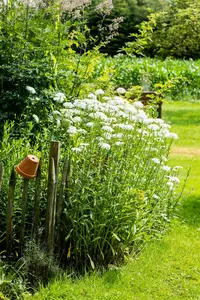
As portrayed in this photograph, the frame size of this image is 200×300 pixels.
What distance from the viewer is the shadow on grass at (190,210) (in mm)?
5598

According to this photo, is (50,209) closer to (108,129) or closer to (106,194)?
(106,194)

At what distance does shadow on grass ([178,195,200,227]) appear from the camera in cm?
560

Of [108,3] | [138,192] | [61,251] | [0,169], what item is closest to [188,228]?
[138,192]

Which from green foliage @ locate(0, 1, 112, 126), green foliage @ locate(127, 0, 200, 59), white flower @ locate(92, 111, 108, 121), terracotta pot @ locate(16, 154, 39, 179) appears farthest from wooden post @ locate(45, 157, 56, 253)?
green foliage @ locate(127, 0, 200, 59)

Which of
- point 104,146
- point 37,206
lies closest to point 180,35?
point 104,146

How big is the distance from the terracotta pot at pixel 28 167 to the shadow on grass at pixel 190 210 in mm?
2309

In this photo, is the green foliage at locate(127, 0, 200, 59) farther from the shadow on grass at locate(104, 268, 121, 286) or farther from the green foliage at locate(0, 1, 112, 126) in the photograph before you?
the shadow on grass at locate(104, 268, 121, 286)

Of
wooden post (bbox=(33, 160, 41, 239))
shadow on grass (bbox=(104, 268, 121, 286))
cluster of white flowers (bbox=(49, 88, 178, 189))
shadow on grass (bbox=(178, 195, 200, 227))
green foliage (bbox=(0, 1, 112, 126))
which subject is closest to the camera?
wooden post (bbox=(33, 160, 41, 239))

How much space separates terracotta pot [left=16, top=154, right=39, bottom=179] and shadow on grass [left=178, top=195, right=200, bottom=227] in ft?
7.58

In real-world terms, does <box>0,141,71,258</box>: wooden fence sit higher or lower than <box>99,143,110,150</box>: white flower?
lower

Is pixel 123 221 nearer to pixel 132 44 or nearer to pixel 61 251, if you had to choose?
pixel 61 251

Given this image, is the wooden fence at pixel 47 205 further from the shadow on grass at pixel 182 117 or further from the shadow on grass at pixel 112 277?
the shadow on grass at pixel 182 117

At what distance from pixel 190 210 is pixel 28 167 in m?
2.73

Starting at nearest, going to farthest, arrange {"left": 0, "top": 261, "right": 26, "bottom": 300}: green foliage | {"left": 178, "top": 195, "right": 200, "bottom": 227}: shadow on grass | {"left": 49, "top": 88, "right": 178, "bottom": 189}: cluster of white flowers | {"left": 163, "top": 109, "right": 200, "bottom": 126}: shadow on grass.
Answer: {"left": 0, "top": 261, "right": 26, "bottom": 300}: green foliage, {"left": 49, "top": 88, "right": 178, "bottom": 189}: cluster of white flowers, {"left": 178, "top": 195, "right": 200, "bottom": 227}: shadow on grass, {"left": 163, "top": 109, "right": 200, "bottom": 126}: shadow on grass
